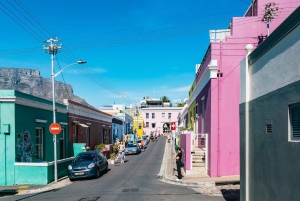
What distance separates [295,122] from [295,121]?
0.07ft

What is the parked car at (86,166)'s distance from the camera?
667 inches

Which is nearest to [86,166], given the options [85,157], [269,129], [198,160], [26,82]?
[85,157]

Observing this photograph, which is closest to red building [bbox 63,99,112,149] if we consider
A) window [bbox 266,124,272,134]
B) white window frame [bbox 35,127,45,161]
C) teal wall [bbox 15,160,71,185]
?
white window frame [bbox 35,127,45,161]

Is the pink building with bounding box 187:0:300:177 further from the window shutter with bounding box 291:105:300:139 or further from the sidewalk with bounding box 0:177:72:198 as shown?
the window shutter with bounding box 291:105:300:139

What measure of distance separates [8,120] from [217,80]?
37.8ft

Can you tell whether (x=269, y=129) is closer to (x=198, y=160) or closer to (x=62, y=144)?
(x=198, y=160)

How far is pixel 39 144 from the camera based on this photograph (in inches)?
795

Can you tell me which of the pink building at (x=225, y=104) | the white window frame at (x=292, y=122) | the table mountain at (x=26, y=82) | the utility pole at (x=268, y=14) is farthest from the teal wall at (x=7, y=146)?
the white window frame at (x=292, y=122)

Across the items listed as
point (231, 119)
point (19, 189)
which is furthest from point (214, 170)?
point (19, 189)

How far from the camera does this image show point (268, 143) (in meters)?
7.52

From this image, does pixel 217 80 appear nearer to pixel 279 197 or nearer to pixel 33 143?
pixel 279 197

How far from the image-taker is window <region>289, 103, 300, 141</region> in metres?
6.15

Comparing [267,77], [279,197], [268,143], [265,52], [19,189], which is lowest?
[19,189]

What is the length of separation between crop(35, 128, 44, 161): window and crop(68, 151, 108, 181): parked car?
10.8ft
